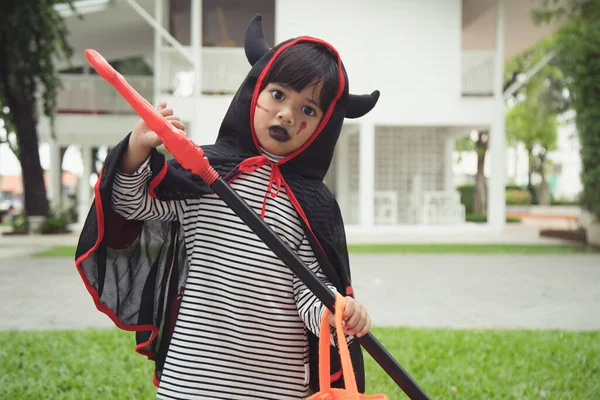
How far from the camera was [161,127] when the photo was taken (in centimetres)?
153

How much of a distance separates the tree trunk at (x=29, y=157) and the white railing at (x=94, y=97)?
3235 millimetres

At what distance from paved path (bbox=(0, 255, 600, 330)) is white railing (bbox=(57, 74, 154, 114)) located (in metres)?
8.30

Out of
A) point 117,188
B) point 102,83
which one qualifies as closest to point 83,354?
point 117,188

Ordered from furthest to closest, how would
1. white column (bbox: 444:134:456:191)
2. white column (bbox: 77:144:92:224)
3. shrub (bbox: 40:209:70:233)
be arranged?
white column (bbox: 77:144:92:224)
white column (bbox: 444:134:456:191)
shrub (bbox: 40:209:70:233)

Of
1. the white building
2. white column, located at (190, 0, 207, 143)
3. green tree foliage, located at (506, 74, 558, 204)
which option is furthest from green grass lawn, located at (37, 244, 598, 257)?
green tree foliage, located at (506, 74, 558, 204)

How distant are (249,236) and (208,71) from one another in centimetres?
1284

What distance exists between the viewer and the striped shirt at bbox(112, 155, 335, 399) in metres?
1.71

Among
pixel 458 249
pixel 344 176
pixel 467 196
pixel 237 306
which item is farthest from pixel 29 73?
pixel 467 196

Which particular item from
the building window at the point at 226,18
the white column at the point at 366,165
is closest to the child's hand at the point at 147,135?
the white column at the point at 366,165

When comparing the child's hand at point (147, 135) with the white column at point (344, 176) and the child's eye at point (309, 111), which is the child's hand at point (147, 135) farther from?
the white column at point (344, 176)

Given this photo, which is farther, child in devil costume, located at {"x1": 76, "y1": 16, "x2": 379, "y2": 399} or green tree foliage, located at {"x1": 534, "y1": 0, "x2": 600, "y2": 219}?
green tree foliage, located at {"x1": 534, "y1": 0, "x2": 600, "y2": 219}

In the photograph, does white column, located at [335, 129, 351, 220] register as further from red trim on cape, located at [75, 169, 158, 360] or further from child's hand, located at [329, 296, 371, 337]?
child's hand, located at [329, 296, 371, 337]

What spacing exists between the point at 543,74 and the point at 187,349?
21.9 metres

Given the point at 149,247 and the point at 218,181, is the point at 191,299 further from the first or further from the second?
the point at 218,181
